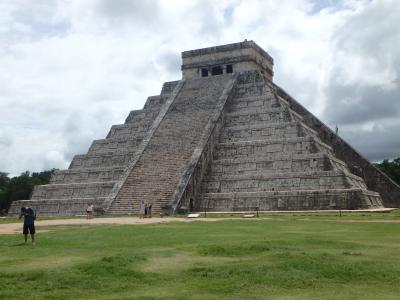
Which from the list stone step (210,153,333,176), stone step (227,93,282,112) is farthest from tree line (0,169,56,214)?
stone step (210,153,333,176)

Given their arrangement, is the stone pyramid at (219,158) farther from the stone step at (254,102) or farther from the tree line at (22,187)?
the tree line at (22,187)

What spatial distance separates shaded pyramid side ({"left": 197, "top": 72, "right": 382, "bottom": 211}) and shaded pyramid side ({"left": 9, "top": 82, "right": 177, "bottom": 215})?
540 cm

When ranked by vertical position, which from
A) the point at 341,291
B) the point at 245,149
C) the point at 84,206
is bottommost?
the point at 341,291

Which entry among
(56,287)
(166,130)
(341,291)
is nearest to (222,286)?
(341,291)

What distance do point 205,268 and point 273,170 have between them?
58.5 feet

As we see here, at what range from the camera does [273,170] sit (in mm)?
25250

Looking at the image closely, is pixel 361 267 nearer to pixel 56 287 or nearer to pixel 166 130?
pixel 56 287

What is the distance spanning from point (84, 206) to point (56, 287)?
20339mm

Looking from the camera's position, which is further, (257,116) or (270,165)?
(257,116)

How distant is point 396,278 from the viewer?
6910 mm

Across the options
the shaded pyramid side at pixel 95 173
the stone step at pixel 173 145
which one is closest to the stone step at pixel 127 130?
the shaded pyramid side at pixel 95 173

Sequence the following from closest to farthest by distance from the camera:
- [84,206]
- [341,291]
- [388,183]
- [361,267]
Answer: [341,291]
[361,267]
[84,206]
[388,183]

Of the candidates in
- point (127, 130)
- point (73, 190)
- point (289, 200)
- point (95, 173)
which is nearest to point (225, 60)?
point (127, 130)

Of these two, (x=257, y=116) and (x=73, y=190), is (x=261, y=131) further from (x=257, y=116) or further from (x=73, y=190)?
(x=73, y=190)
